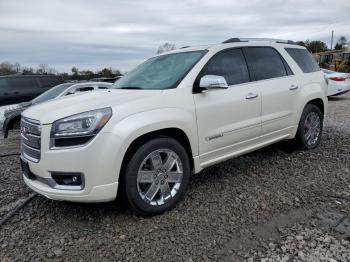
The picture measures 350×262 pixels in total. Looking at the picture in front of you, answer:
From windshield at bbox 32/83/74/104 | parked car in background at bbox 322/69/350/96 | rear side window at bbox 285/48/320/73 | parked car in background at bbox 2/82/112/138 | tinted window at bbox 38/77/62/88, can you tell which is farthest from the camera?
parked car in background at bbox 322/69/350/96

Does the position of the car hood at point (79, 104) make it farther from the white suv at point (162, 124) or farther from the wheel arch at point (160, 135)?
the wheel arch at point (160, 135)

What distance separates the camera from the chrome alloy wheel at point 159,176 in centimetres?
358

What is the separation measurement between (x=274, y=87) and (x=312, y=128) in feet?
4.72

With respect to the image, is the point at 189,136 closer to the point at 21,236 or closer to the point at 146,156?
the point at 146,156

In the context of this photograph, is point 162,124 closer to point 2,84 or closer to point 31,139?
point 31,139

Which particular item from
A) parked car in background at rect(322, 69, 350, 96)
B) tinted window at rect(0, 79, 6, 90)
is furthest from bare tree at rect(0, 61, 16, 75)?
parked car in background at rect(322, 69, 350, 96)

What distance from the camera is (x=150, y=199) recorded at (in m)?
3.62

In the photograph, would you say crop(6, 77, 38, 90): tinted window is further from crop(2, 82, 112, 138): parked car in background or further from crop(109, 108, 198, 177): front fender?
crop(109, 108, 198, 177): front fender

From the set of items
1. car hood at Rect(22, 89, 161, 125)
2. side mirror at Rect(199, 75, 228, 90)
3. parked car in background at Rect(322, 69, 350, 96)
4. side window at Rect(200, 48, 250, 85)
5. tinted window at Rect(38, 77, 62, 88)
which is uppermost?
side window at Rect(200, 48, 250, 85)

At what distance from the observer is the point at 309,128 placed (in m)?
5.81

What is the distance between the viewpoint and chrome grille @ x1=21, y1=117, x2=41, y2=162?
3438mm

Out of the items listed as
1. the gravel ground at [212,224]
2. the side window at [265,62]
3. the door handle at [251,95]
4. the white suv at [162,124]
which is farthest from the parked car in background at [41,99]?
the door handle at [251,95]

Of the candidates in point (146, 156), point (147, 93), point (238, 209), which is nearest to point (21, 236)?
point (146, 156)

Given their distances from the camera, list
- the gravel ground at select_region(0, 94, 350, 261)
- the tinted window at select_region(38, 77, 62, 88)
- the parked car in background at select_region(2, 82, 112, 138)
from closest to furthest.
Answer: the gravel ground at select_region(0, 94, 350, 261)
the parked car in background at select_region(2, 82, 112, 138)
the tinted window at select_region(38, 77, 62, 88)
